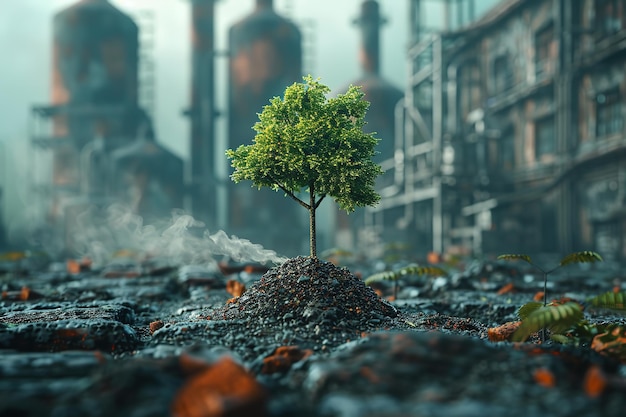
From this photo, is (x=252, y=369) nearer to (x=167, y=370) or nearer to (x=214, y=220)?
(x=167, y=370)

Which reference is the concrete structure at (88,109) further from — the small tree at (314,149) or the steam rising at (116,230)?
the small tree at (314,149)

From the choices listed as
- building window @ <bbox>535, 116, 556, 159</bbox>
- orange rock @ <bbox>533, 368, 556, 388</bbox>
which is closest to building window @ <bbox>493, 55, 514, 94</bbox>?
building window @ <bbox>535, 116, 556, 159</bbox>

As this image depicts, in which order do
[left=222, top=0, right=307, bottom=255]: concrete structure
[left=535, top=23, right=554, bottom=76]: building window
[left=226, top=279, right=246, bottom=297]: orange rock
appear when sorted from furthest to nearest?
[left=222, top=0, right=307, bottom=255]: concrete structure, [left=535, top=23, right=554, bottom=76]: building window, [left=226, top=279, right=246, bottom=297]: orange rock

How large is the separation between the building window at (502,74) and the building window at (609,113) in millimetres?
4444

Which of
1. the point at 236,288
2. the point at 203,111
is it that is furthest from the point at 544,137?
the point at 203,111

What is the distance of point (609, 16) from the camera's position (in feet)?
51.2

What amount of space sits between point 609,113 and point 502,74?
17.6 ft

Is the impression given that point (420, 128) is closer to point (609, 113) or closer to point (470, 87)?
point (470, 87)

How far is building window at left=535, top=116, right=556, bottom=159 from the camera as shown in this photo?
1756 cm

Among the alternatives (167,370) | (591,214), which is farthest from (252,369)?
(591,214)

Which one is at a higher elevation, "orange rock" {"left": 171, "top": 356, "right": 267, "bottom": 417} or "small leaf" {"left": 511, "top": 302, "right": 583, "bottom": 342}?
"small leaf" {"left": 511, "top": 302, "right": 583, "bottom": 342}

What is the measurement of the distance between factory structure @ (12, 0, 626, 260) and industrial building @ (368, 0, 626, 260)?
51 millimetres

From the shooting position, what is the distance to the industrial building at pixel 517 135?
1541 cm

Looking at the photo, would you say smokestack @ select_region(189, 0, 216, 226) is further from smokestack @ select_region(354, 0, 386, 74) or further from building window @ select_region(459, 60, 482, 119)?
building window @ select_region(459, 60, 482, 119)
